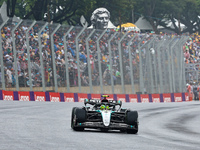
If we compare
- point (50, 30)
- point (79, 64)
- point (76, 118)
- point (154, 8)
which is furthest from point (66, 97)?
point (154, 8)

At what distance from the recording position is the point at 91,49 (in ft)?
97.1

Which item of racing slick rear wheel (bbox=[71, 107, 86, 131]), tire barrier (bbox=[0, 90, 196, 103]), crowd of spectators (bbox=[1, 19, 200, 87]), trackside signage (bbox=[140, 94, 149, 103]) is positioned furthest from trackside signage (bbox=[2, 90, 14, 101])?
racing slick rear wheel (bbox=[71, 107, 86, 131])

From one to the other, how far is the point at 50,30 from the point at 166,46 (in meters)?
12.0

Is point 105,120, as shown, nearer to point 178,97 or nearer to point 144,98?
point 144,98

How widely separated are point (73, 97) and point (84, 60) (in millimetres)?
1926

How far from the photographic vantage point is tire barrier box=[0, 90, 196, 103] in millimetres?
25125

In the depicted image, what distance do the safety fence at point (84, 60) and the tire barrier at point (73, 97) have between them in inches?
9.3

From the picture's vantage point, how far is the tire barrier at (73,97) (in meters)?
25.1

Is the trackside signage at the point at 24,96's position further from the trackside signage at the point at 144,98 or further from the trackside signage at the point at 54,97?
the trackside signage at the point at 144,98

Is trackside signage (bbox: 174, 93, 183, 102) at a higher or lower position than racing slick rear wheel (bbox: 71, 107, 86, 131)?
higher

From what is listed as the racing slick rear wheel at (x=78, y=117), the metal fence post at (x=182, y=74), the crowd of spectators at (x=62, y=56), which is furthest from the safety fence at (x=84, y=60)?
the racing slick rear wheel at (x=78, y=117)

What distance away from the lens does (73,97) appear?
28.8 meters

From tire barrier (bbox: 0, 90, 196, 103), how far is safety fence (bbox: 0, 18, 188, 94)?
9.3 inches

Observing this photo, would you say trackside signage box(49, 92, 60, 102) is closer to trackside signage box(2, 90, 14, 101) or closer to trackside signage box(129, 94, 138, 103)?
trackside signage box(2, 90, 14, 101)
